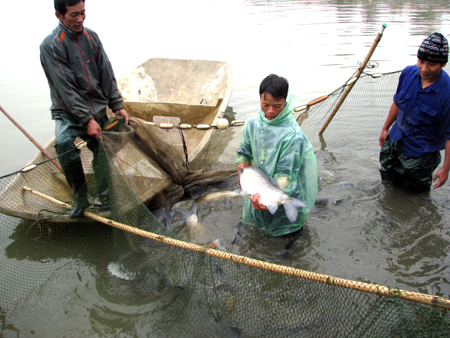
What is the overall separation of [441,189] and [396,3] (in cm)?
2090

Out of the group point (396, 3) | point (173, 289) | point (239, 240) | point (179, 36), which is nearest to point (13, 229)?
point (173, 289)

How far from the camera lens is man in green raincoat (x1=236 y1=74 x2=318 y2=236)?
2.92 meters

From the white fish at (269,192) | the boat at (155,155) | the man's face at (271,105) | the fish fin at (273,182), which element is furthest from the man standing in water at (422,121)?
the boat at (155,155)

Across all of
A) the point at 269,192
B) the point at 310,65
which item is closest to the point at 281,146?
the point at 269,192

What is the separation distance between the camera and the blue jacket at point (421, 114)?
141 inches

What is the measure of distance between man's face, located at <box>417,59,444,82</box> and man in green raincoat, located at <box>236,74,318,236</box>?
1.49 metres

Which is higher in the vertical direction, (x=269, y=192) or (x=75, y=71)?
(x=75, y=71)

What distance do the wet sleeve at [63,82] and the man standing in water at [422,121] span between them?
355cm

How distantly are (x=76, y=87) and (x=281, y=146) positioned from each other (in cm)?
230

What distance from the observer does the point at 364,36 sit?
14023 mm

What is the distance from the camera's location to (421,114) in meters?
3.79

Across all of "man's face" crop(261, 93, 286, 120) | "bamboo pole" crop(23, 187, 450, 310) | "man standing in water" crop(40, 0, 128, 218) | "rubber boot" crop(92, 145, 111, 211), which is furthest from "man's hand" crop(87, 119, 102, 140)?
"man's face" crop(261, 93, 286, 120)

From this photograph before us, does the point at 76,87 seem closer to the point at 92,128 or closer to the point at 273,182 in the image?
the point at 92,128

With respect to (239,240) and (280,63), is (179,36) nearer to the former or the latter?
(280,63)
